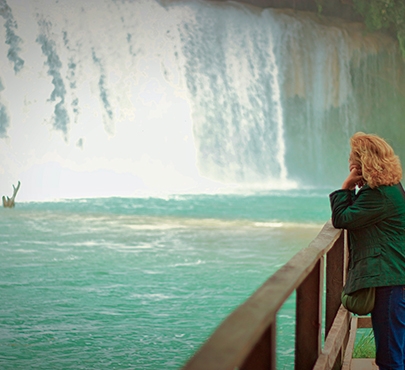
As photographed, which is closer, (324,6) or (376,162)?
(376,162)

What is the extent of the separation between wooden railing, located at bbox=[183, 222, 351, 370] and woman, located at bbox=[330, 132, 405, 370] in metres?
0.14

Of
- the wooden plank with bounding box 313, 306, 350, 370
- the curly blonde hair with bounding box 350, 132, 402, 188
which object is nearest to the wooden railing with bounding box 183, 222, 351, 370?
the wooden plank with bounding box 313, 306, 350, 370

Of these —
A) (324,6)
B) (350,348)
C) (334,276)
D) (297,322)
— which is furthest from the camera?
(324,6)

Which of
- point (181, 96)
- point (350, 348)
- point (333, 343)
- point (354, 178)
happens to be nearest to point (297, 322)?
point (333, 343)

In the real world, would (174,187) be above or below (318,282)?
below

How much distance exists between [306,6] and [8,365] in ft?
65.4

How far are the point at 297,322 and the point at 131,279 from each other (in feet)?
16.0

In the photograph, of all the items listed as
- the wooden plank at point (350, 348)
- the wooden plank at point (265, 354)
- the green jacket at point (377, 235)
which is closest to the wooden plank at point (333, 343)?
the wooden plank at point (350, 348)

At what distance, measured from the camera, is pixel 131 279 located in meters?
7.04

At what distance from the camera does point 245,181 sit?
23.1 m

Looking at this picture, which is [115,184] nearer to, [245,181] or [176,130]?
[176,130]

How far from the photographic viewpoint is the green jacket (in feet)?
7.75

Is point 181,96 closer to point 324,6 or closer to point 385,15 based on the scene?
point 324,6

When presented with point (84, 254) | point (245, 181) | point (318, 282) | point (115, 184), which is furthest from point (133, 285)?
Result: point (245, 181)
